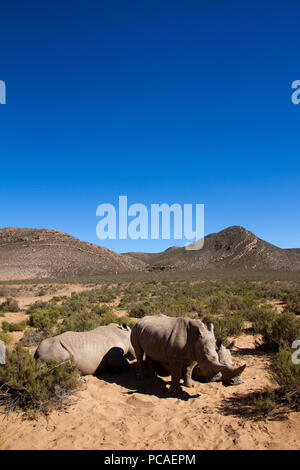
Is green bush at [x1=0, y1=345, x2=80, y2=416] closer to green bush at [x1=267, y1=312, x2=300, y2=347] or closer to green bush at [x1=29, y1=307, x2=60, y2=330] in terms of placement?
green bush at [x1=267, y1=312, x2=300, y2=347]

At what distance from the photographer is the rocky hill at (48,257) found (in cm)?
5734

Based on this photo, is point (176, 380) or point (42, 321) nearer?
point (176, 380)

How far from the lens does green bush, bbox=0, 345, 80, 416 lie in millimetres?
4801

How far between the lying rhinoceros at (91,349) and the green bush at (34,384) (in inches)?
18.4

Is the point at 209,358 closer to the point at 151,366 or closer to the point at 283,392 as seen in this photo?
the point at 283,392

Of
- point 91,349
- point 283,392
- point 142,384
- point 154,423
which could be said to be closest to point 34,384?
point 91,349

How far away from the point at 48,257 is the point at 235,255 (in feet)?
152

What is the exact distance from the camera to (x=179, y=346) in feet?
17.7

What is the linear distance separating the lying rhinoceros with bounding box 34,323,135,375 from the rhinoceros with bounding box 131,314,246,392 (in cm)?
69

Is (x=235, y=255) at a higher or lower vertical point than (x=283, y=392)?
higher

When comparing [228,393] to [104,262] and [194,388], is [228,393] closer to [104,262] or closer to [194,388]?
[194,388]

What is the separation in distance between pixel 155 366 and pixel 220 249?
2944 inches

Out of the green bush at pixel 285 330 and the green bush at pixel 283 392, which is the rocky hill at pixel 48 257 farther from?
the green bush at pixel 283 392
